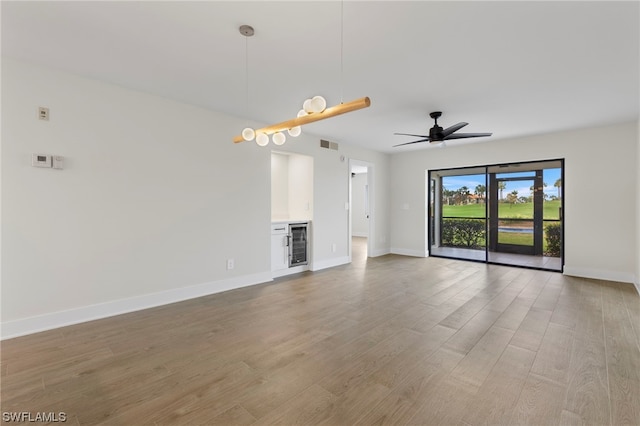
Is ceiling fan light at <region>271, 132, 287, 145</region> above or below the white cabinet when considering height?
above

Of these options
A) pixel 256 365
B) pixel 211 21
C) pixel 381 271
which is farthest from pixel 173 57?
pixel 381 271

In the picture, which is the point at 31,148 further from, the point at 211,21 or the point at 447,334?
the point at 447,334

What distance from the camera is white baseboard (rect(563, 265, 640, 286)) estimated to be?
476 cm

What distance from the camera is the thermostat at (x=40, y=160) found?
112 inches

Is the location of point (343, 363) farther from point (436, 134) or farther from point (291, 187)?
point (291, 187)

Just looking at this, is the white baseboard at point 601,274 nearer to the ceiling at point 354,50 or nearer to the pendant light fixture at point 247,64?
the ceiling at point 354,50

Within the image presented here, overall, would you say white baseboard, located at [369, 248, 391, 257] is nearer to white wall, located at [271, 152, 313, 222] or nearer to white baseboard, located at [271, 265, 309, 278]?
white baseboard, located at [271, 265, 309, 278]

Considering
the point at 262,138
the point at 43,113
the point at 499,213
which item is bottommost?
the point at 499,213

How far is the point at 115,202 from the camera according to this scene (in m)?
3.32

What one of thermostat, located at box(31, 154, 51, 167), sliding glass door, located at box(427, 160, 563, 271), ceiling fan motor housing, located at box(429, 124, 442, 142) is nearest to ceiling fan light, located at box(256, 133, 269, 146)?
thermostat, located at box(31, 154, 51, 167)

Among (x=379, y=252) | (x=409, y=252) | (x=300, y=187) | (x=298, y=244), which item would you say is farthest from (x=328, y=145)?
(x=409, y=252)

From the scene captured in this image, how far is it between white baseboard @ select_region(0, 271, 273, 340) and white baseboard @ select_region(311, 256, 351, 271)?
145 cm

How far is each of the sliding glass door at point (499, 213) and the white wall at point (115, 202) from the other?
199 inches

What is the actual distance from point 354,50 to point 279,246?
340 centimetres
